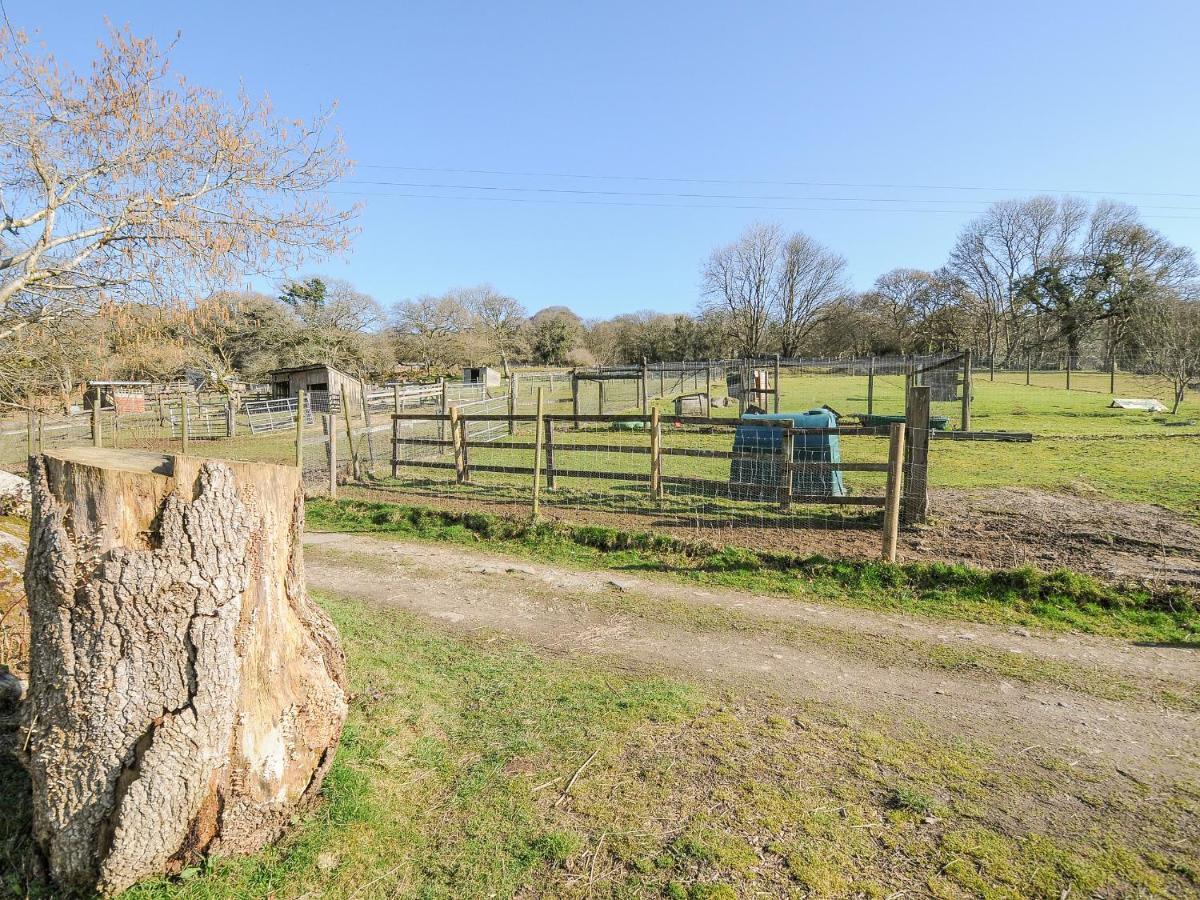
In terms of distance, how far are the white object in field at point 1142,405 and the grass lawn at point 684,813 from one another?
23622 millimetres

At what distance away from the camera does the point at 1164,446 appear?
12.7 metres

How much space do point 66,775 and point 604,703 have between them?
2.62 meters

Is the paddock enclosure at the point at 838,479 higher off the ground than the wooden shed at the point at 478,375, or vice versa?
the wooden shed at the point at 478,375

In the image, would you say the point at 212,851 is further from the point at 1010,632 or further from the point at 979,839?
the point at 1010,632

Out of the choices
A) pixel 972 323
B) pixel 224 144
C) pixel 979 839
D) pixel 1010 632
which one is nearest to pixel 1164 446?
pixel 1010 632

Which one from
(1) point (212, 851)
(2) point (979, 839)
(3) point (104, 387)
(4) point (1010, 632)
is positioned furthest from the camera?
(3) point (104, 387)

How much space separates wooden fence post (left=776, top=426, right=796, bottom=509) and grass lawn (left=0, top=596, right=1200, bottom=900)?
465 cm

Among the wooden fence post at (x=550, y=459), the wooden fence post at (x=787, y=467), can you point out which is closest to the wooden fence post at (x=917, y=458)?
the wooden fence post at (x=787, y=467)

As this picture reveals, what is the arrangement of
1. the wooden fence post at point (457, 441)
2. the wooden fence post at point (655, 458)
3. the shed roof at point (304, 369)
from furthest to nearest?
the shed roof at point (304, 369), the wooden fence post at point (457, 441), the wooden fence post at point (655, 458)

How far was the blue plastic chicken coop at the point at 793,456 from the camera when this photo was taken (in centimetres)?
870

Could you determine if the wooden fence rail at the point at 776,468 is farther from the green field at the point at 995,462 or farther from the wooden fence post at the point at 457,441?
the green field at the point at 995,462

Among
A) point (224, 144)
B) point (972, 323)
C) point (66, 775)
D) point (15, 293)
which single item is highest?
point (972, 323)

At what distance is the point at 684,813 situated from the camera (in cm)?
272

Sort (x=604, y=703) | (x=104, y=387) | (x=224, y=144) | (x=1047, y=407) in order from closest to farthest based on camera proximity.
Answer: (x=604, y=703)
(x=224, y=144)
(x=1047, y=407)
(x=104, y=387)
